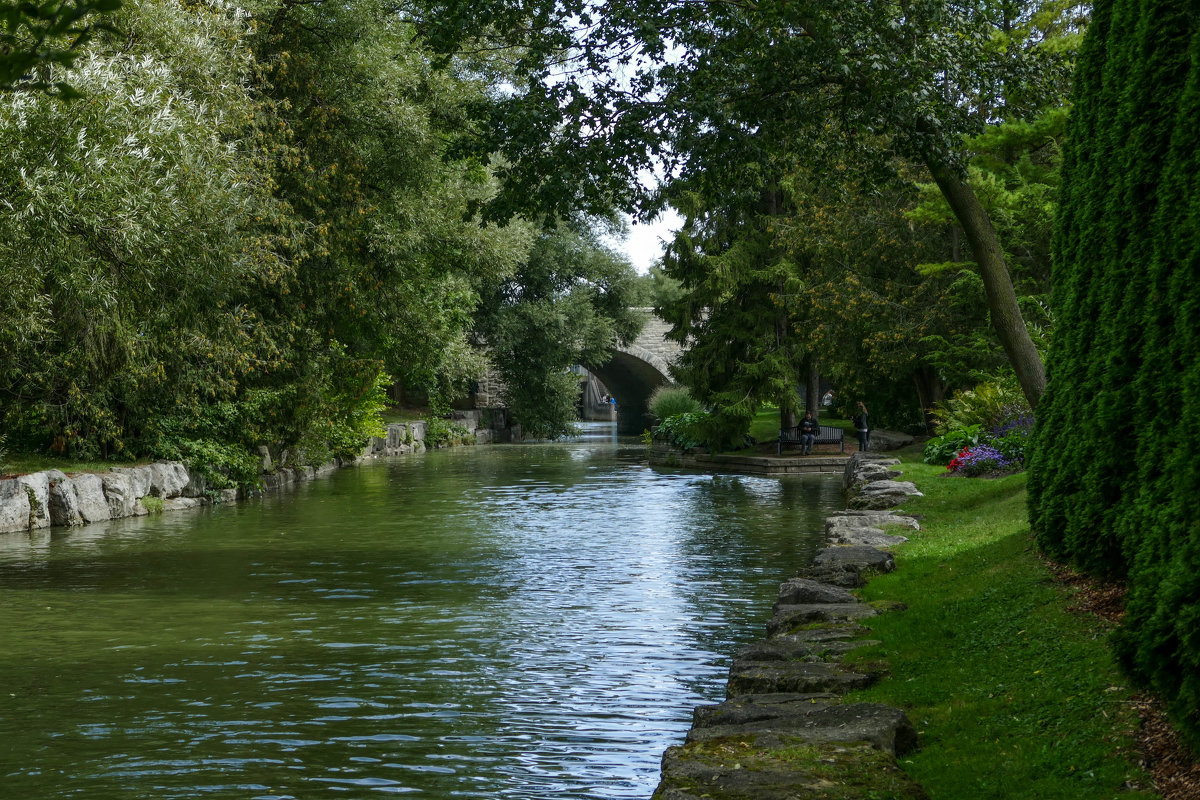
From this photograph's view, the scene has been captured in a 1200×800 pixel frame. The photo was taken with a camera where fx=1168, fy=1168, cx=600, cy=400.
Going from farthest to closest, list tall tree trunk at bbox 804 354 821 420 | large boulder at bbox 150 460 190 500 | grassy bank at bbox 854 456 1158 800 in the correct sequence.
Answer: tall tree trunk at bbox 804 354 821 420, large boulder at bbox 150 460 190 500, grassy bank at bbox 854 456 1158 800

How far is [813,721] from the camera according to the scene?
5.09 m

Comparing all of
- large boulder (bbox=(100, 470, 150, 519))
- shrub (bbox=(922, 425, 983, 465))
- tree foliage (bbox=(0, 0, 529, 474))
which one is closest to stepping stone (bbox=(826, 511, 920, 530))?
shrub (bbox=(922, 425, 983, 465))

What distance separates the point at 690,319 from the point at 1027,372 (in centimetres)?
2028

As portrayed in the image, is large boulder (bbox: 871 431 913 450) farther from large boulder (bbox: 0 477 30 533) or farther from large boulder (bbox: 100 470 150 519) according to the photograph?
large boulder (bbox: 0 477 30 533)

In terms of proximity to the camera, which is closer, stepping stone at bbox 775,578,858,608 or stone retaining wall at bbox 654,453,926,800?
stone retaining wall at bbox 654,453,926,800

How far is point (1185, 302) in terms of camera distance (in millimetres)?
4922

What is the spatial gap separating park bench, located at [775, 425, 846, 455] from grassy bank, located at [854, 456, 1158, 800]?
70.4 feet

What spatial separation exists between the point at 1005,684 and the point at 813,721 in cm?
114

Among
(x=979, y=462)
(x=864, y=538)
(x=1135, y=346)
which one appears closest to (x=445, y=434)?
(x=979, y=462)

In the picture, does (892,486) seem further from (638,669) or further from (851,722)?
(851,722)

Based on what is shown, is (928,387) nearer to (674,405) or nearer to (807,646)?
(674,405)

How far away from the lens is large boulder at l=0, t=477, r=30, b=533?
15898 millimetres

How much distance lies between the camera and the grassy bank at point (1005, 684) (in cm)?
440

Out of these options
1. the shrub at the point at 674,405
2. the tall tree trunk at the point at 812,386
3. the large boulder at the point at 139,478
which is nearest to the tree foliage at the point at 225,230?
the large boulder at the point at 139,478
